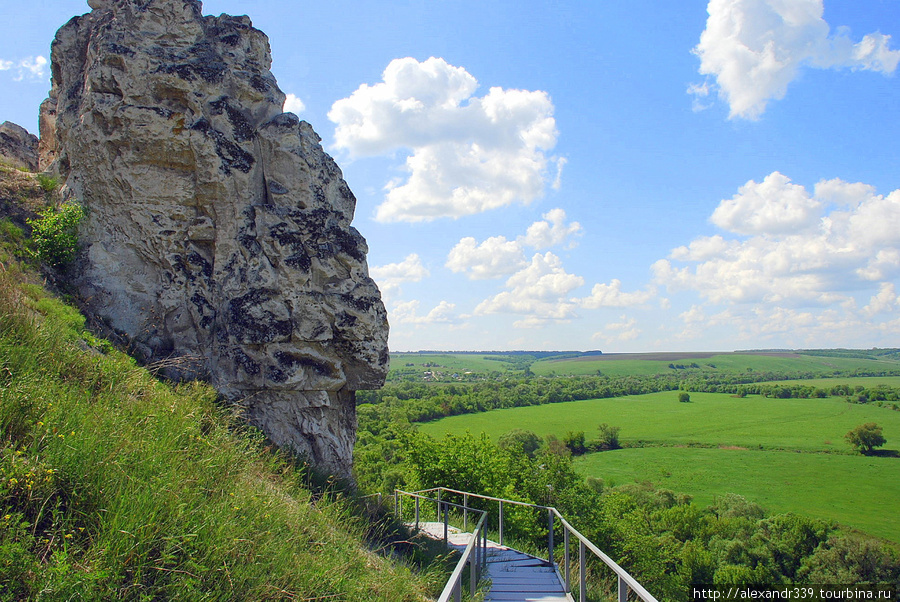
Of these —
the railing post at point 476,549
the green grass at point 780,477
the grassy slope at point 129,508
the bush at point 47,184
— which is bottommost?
the green grass at point 780,477

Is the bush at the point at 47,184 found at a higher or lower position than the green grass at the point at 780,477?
higher

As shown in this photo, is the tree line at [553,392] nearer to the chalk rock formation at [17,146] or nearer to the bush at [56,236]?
the chalk rock formation at [17,146]

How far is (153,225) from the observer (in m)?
10.2

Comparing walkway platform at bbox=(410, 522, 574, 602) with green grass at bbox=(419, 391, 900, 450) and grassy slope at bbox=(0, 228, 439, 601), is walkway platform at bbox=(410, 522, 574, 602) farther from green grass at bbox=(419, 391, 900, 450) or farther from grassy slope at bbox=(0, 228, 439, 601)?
green grass at bbox=(419, 391, 900, 450)

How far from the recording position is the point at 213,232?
10.5 meters

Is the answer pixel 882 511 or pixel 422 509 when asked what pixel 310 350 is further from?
pixel 882 511

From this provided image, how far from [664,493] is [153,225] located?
59.2 m

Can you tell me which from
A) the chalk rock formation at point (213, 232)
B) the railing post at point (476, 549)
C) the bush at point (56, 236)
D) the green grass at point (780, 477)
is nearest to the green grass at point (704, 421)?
the green grass at point (780, 477)

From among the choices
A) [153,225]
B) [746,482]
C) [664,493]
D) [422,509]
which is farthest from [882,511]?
[153,225]

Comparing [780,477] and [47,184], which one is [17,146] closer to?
[47,184]

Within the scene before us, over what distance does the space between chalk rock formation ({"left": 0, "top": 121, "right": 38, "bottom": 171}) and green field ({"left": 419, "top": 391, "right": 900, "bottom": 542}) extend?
37.4 meters

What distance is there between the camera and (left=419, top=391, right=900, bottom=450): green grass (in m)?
87.3

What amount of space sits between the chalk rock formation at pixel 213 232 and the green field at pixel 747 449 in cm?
3712

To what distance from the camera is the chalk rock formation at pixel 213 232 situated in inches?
390
